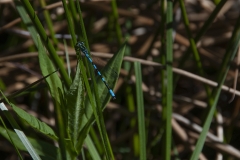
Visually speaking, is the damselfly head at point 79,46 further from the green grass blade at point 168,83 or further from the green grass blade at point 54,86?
the green grass blade at point 168,83

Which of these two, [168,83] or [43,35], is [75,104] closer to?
[43,35]

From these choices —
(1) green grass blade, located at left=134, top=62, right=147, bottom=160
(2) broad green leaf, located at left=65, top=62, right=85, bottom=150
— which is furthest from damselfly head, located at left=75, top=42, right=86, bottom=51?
(1) green grass blade, located at left=134, top=62, right=147, bottom=160

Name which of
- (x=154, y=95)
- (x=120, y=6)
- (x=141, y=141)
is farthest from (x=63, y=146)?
(x=120, y=6)

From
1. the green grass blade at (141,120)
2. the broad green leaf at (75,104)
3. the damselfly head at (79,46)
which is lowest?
the green grass blade at (141,120)

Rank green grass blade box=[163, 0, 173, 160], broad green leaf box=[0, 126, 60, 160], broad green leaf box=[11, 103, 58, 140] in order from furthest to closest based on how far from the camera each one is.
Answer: green grass blade box=[163, 0, 173, 160] < broad green leaf box=[0, 126, 60, 160] < broad green leaf box=[11, 103, 58, 140]

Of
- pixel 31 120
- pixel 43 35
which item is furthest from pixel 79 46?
pixel 31 120

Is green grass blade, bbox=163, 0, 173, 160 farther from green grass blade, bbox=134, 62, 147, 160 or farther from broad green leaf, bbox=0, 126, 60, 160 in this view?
broad green leaf, bbox=0, 126, 60, 160

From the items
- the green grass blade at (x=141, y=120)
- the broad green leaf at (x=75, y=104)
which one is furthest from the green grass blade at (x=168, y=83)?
the broad green leaf at (x=75, y=104)

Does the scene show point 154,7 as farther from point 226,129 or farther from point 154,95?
point 226,129
